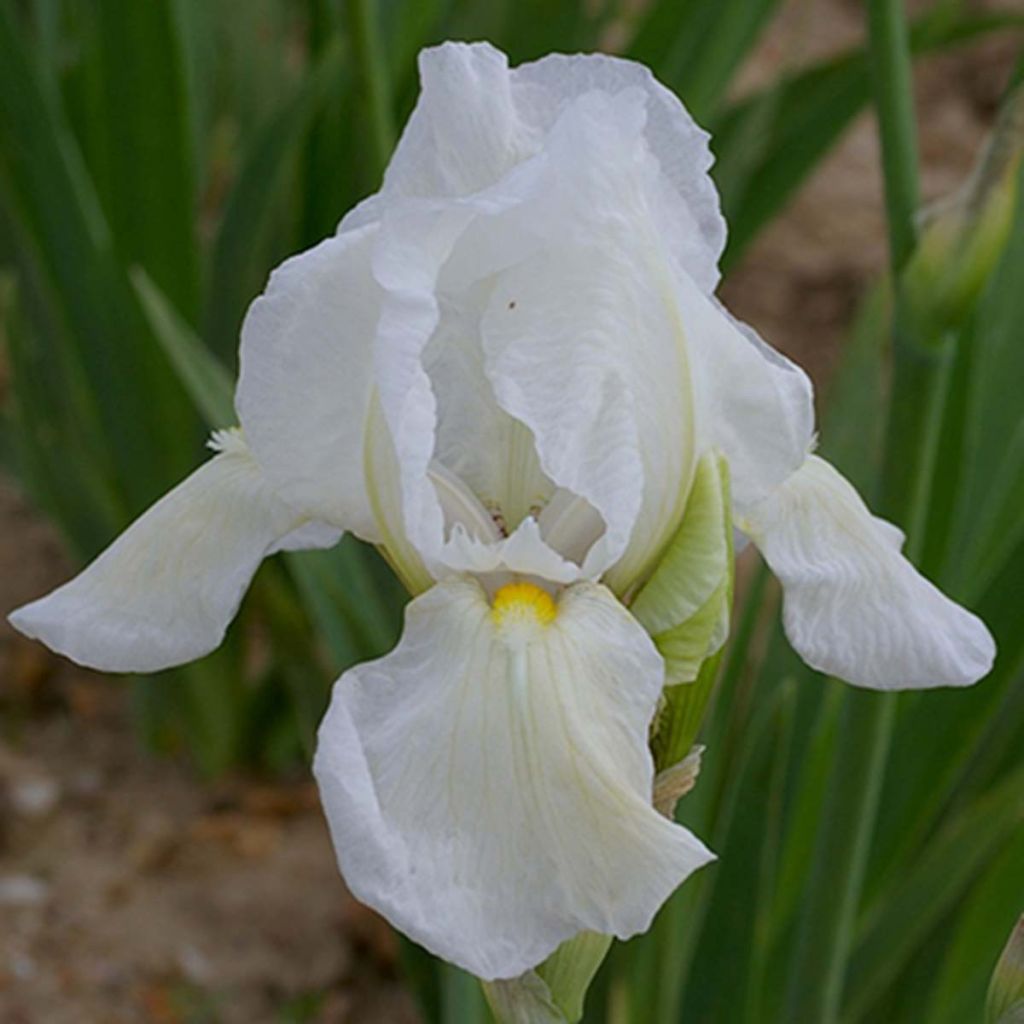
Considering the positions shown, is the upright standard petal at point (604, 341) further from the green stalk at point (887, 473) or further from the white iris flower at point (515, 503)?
the green stalk at point (887, 473)

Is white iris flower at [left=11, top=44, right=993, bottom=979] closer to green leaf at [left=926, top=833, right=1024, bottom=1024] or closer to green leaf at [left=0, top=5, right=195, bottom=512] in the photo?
green leaf at [left=926, top=833, right=1024, bottom=1024]

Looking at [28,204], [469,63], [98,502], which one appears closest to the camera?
[469,63]

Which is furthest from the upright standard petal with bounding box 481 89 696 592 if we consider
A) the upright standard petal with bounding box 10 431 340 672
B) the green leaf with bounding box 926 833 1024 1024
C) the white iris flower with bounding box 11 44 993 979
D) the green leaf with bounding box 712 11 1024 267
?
the green leaf with bounding box 712 11 1024 267

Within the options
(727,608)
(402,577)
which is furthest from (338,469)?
(727,608)

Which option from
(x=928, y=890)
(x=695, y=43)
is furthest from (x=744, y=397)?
(x=695, y=43)

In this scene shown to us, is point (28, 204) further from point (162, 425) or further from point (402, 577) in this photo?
point (402, 577)

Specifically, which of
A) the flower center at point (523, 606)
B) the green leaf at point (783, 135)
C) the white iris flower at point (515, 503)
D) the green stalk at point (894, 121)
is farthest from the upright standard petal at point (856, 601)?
the green leaf at point (783, 135)
